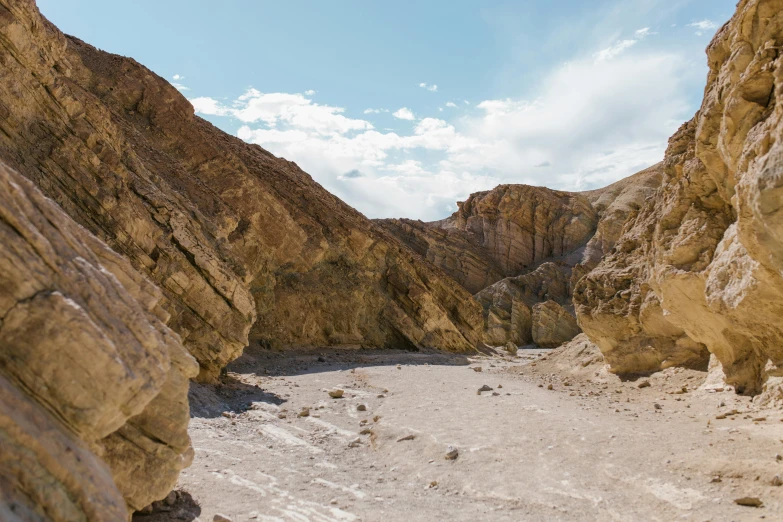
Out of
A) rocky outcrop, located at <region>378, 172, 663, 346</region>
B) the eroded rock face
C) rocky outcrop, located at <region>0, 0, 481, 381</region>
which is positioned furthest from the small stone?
the eroded rock face

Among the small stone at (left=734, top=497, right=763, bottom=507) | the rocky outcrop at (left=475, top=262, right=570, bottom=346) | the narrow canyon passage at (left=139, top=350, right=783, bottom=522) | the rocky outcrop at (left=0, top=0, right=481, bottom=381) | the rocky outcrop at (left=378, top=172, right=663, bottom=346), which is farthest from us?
the rocky outcrop at (left=378, top=172, right=663, bottom=346)

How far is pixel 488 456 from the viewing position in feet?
24.7

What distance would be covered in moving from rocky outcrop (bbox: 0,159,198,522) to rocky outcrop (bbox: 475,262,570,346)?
41098 mm

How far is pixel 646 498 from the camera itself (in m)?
5.87

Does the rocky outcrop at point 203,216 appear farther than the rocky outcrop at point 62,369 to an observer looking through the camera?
Yes

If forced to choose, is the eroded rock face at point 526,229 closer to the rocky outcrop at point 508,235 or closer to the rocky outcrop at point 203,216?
the rocky outcrop at point 508,235

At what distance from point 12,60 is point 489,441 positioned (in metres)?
13.0

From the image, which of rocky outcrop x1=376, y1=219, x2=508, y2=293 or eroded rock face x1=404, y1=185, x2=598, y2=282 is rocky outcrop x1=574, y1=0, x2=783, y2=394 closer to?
rocky outcrop x1=376, y1=219, x2=508, y2=293

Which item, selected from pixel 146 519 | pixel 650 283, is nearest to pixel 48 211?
pixel 146 519

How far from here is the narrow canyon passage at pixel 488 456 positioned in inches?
226

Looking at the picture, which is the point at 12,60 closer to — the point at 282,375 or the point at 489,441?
the point at 282,375

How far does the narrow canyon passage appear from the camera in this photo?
574cm

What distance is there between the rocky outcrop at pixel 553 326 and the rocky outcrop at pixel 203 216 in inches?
292

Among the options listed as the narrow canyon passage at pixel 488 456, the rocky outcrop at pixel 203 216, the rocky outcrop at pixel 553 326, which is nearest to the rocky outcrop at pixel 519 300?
the rocky outcrop at pixel 553 326
